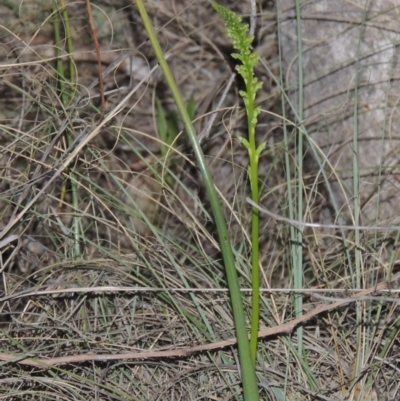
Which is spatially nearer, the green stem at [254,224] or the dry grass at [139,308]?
the green stem at [254,224]

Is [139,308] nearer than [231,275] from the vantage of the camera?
No

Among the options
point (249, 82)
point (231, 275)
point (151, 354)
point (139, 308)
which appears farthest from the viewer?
point (139, 308)

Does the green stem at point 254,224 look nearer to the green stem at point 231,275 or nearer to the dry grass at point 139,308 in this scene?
the green stem at point 231,275

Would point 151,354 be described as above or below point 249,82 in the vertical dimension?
below

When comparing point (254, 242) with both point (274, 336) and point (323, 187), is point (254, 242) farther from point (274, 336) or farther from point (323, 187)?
point (323, 187)

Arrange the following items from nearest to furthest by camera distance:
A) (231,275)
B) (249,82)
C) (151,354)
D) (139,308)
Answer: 1. (249,82)
2. (231,275)
3. (151,354)
4. (139,308)

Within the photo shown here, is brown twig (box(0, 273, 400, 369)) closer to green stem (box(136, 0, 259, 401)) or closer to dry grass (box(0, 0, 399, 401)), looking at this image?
dry grass (box(0, 0, 399, 401))

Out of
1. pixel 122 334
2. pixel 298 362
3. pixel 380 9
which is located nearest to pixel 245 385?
pixel 298 362

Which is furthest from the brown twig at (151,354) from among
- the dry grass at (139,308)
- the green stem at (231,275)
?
the green stem at (231,275)

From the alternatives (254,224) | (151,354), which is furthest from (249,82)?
(151,354)

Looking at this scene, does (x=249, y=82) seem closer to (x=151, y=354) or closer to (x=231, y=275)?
(x=231, y=275)

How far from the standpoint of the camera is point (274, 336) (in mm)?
1312

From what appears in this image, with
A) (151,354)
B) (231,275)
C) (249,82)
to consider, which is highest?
(249,82)

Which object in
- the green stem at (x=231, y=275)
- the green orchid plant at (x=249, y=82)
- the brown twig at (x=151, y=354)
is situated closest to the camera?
the green orchid plant at (x=249, y=82)
